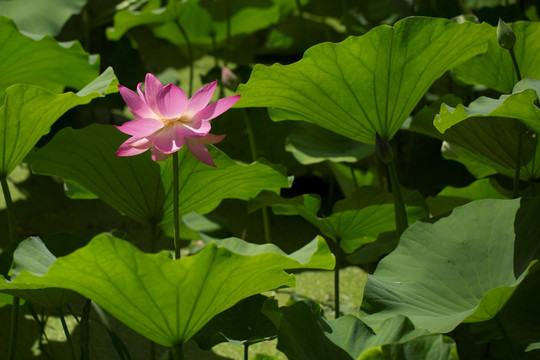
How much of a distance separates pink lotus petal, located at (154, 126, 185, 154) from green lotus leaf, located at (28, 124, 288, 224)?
0.25m

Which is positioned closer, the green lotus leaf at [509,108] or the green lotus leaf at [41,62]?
the green lotus leaf at [509,108]

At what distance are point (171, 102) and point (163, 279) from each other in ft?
0.77

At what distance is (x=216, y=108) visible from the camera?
0.94m

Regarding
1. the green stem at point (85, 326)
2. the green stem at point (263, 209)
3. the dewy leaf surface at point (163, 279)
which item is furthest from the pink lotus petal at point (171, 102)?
the green stem at point (263, 209)

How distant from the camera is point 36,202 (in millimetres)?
1973

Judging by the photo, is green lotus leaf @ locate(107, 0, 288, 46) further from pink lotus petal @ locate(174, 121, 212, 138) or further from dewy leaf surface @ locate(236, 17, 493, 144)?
pink lotus petal @ locate(174, 121, 212, 138)

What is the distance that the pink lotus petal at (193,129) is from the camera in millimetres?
926

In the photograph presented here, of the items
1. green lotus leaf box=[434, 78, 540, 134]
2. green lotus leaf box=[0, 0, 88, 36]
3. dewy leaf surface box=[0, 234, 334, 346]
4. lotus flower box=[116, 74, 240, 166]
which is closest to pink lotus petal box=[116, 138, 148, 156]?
lotus flower box=[116, 74, 240, 166]

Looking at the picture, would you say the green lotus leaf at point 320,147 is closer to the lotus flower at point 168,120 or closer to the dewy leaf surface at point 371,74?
the dewy leaf surface at point 371,74

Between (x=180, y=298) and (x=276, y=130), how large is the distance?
1.22 meters

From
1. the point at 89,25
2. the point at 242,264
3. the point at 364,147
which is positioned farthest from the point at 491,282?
the point at 89,25

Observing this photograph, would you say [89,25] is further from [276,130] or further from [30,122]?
[30,122]

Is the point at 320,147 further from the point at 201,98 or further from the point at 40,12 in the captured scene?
the point at 40,12

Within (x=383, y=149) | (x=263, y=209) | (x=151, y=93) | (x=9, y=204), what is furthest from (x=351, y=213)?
(x=9, y=204)
